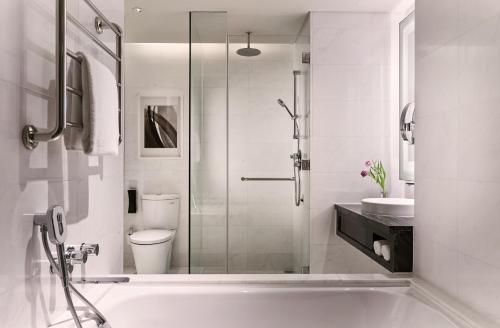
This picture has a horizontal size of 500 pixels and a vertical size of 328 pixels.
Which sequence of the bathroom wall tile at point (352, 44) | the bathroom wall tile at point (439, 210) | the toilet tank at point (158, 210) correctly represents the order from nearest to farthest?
the bathroom wall tile at point (439, 210) < the bathroom wall tile at point (352, 44) < the toilet tank at point (158, 210)

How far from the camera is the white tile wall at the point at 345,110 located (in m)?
2.71

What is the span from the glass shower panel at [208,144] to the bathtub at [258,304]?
3.30 ft

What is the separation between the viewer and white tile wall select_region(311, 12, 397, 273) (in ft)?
8.90

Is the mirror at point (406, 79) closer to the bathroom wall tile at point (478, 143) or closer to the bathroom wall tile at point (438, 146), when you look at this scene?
the bathroom wall tile at point (438, 146)

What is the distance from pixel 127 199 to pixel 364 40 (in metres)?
2.73

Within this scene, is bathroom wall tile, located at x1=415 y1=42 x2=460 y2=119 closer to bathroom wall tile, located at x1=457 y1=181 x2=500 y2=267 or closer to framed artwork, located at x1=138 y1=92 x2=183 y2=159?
bathroom wall tile, located at x1=457 y1=181 x2=500 y2=267

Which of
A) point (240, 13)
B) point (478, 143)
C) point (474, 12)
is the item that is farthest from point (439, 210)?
point (240, 13)

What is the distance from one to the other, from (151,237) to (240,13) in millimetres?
2109

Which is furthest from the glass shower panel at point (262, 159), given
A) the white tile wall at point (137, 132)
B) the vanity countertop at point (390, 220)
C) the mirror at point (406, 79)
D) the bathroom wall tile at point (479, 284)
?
the bathroom wall tile at point (479, 284)

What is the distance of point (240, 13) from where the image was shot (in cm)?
272

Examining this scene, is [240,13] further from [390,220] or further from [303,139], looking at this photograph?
[390,220]

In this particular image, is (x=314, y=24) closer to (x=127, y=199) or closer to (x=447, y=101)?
(x=447, y=101)

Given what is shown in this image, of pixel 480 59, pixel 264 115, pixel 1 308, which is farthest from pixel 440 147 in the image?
pixel 264 115

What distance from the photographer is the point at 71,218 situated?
3.76 feet
